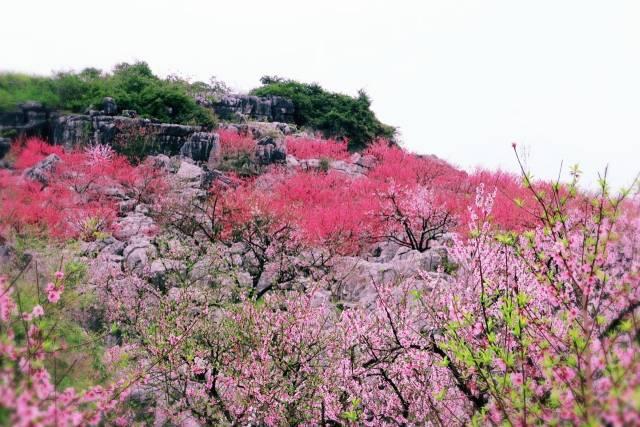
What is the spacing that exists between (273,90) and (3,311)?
41.1 meters

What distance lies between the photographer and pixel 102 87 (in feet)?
107

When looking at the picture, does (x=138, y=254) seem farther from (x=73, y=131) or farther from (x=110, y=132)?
(x=73, y=131)

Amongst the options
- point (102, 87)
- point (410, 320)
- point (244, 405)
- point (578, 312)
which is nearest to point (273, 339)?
point (244, 405)

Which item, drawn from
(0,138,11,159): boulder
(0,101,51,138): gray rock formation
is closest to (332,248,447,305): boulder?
(0,138,11,159): boulder

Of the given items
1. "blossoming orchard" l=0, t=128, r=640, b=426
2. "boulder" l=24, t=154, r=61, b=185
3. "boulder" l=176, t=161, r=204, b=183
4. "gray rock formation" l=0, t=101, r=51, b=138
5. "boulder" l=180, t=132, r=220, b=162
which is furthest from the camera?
"gray rock formation" l=0, t=101, r=51, b=138

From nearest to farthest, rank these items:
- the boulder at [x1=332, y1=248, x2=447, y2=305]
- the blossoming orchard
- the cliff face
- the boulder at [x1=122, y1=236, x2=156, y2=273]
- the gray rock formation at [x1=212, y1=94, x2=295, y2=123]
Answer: the blossoming orchard < the boulder at [x1=332, y1=248, x2=447, y2=305] < the boulder at [x1=122, y1=236, x2=156, y2=273] < the cliff face < the gray rock formation at [x1=212, y1=94, x2=295, y2=123]

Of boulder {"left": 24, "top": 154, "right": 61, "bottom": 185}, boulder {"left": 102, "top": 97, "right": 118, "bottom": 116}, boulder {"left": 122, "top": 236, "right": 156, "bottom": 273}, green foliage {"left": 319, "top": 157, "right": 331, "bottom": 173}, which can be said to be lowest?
boulder {"left": 122, "top": 236, "right": 156, "bottom": 273}

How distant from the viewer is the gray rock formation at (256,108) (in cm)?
3891

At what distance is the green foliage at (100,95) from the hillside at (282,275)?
0.48 feet

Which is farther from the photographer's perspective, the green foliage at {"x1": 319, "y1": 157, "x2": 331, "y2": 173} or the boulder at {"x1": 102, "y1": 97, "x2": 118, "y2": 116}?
the boulder at {"x1": 102, "y1": 97, "x2": 118, "y2": 116}

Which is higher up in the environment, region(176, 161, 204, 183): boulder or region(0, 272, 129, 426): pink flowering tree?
region(0, 272, 129, 426): pink flowering tree

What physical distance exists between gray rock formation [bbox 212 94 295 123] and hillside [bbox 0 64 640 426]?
180mm

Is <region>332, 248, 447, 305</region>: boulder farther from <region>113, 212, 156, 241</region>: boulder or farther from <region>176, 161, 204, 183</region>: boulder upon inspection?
<region>176, 161, 204, 183</region>: boulder

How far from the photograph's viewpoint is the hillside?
4.07m
